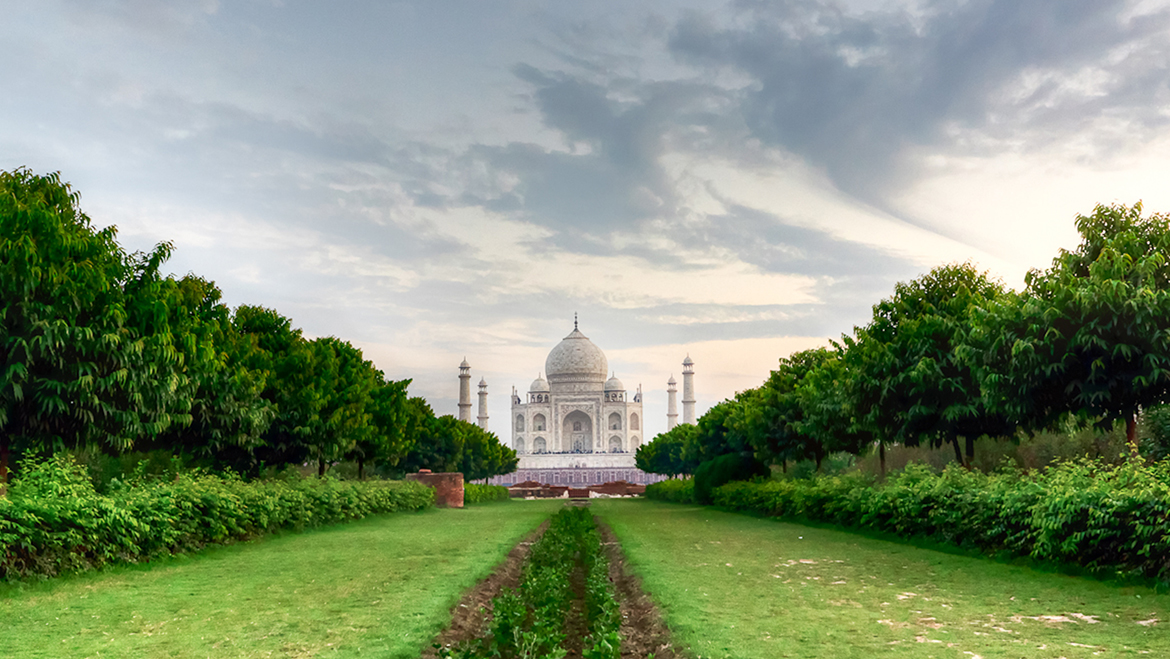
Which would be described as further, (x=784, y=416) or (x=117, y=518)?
(x=784, y=416)

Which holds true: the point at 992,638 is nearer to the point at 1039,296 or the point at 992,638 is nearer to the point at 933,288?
the point at 1039,296

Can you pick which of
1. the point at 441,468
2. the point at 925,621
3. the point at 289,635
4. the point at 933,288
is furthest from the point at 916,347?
the point at 441,468

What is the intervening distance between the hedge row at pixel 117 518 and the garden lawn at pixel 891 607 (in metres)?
6.82

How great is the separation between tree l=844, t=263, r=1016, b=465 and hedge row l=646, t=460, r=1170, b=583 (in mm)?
2437

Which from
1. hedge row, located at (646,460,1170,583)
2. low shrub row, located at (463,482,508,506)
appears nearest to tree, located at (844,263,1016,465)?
hedge row, located at (646,460,1170,583)

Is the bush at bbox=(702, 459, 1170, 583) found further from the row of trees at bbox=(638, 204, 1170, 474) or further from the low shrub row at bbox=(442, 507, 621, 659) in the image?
the low shrub row at bbox=(442, 507, 621, 659)

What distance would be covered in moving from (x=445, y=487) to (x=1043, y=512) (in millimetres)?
29363

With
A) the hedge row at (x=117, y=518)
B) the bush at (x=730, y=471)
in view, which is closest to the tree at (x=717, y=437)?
the bush at (x=730, y=471)

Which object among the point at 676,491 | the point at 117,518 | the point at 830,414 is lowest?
the point at 676,491

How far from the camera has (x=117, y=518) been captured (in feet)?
37.9

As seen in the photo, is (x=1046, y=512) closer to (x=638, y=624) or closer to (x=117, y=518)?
(x=638, y=624)

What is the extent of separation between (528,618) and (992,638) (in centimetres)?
471

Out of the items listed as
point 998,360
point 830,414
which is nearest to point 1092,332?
point 998,360

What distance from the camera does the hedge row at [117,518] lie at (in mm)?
10109
